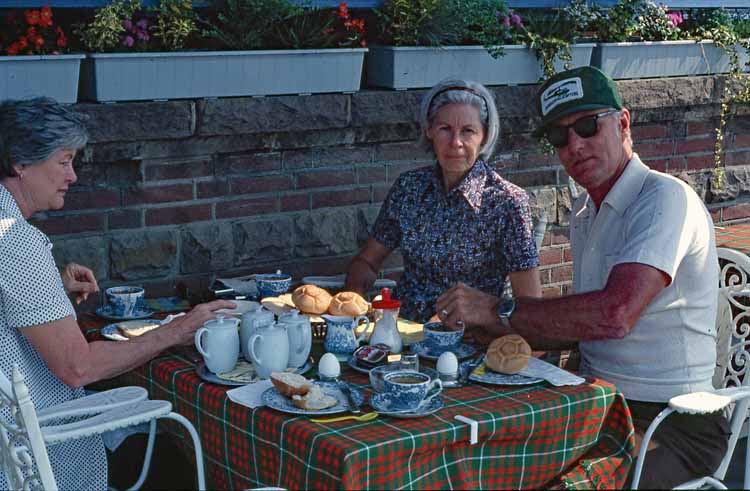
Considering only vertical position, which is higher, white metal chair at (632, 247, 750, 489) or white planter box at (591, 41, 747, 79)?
white planter box at (591, 41, 747, 79)

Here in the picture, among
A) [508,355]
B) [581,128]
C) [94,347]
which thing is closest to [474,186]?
[581,128]

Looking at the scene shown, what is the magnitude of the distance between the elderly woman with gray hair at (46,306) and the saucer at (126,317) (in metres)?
0.48

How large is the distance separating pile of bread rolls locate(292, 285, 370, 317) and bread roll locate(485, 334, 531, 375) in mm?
549

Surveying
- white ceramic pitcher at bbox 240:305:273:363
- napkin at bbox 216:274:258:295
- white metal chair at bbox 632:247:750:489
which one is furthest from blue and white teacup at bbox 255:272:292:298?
white metal chair at bbox 632:247:750:489

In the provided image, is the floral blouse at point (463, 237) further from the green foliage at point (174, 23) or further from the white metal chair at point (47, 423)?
the white metal chair at point (47, 423)

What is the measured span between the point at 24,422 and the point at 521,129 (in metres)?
2.94

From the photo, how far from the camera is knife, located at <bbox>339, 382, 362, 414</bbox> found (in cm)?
260

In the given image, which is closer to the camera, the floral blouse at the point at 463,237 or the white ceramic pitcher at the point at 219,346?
the white ceramic pitcher at the point at 219,346

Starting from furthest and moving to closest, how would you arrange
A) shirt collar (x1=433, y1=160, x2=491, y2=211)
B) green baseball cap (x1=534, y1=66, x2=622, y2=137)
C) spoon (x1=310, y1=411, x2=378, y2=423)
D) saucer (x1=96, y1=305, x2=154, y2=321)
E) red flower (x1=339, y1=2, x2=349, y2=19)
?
red flower (x1=339, y1=2, x2=349, y2=19), shirt collar (x1=433, y1=160, x2=491, y2=211), saucer (x1=96, y1=305, x2=154, y2=321), green baseball cap (x1=534, y1=66, x2=622, y2=137), spoon (x1=310, y1=411, x2=378, y2=423)

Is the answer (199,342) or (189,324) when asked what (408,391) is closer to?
(199,342)

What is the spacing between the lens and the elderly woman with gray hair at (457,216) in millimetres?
3824

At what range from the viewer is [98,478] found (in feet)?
9.87

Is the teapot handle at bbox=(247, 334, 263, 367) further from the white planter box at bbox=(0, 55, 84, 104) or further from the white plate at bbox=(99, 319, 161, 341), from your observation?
the white planter box at bbox=(0, 55, 84, 104)

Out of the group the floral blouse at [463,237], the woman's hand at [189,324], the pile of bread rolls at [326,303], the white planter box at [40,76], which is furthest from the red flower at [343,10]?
the woman's hand at [189,324]
